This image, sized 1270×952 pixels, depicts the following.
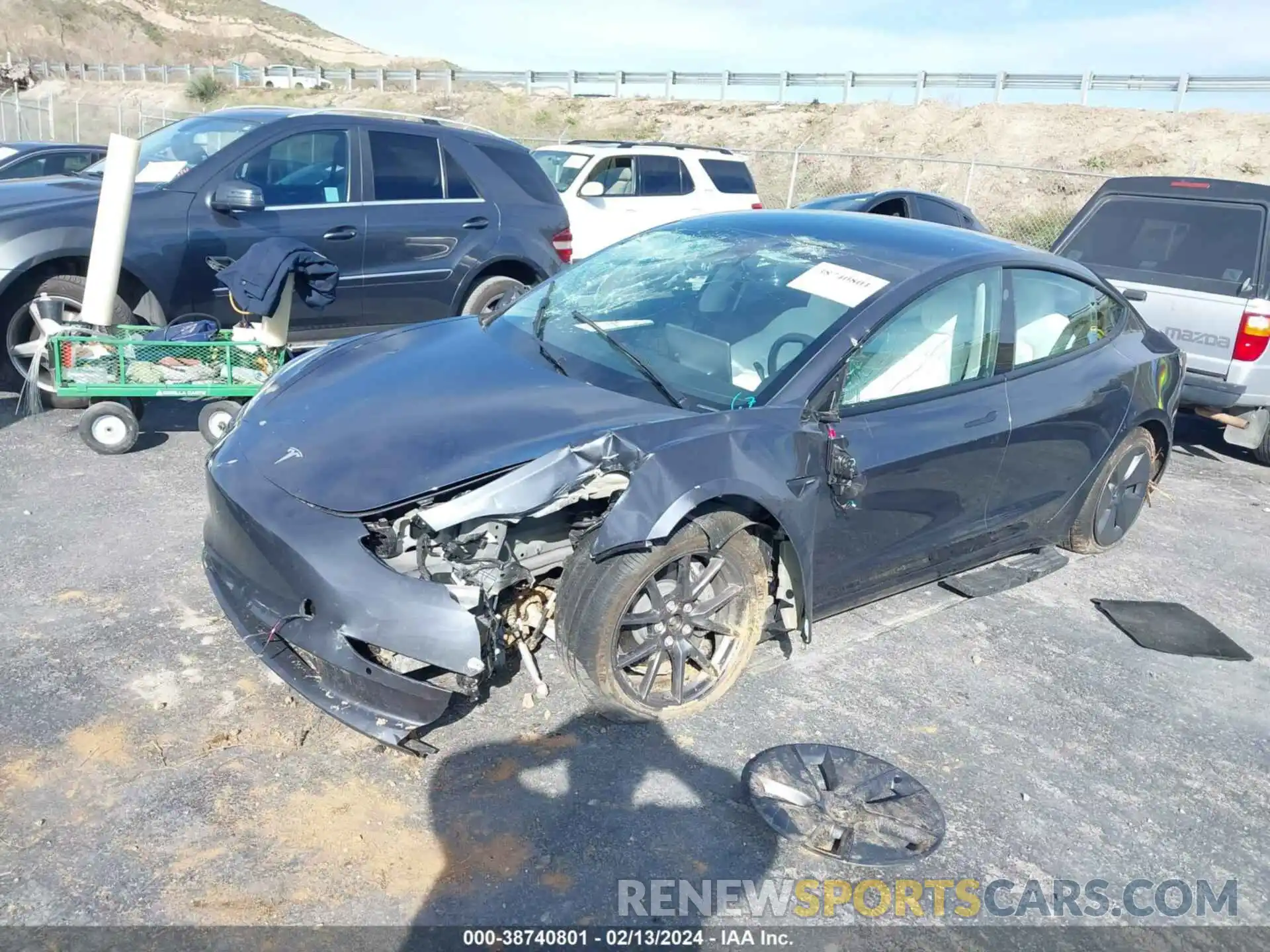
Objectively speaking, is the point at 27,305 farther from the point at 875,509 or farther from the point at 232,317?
the point at 875,509

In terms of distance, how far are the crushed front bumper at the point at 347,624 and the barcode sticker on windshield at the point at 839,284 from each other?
6.52 feet

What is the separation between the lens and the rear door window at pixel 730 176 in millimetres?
13148

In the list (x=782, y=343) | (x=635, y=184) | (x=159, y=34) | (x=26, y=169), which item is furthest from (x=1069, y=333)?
(x=159, y=34)

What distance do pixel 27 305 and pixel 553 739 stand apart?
4.71 metres

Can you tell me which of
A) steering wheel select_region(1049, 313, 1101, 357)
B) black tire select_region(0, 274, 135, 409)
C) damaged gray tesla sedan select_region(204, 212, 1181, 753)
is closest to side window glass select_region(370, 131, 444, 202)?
black tire select_region(0, 274, 135, 409)

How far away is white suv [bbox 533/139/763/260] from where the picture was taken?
11.9 m

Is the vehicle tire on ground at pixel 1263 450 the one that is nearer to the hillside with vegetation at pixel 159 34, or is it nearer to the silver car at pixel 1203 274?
the silver car at pixel 1203 274

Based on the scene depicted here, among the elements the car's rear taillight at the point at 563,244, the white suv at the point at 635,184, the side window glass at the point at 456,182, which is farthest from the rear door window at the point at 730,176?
the side window glass at the point at 456,182

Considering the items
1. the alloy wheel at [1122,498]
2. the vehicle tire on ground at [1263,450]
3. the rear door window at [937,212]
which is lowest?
the vehicle tire on ground at [1263,450]

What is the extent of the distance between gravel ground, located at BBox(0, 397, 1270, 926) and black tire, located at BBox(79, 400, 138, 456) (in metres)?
0.95

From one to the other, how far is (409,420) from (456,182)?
4.49 meters

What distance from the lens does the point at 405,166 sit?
24.0ft

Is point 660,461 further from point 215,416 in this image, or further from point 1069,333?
point 215,416

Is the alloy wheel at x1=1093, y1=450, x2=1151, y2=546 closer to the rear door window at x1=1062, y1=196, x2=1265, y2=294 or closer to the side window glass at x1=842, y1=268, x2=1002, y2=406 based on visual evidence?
the side window glass at x1=842, y1=268, x2=1002, y2=406
